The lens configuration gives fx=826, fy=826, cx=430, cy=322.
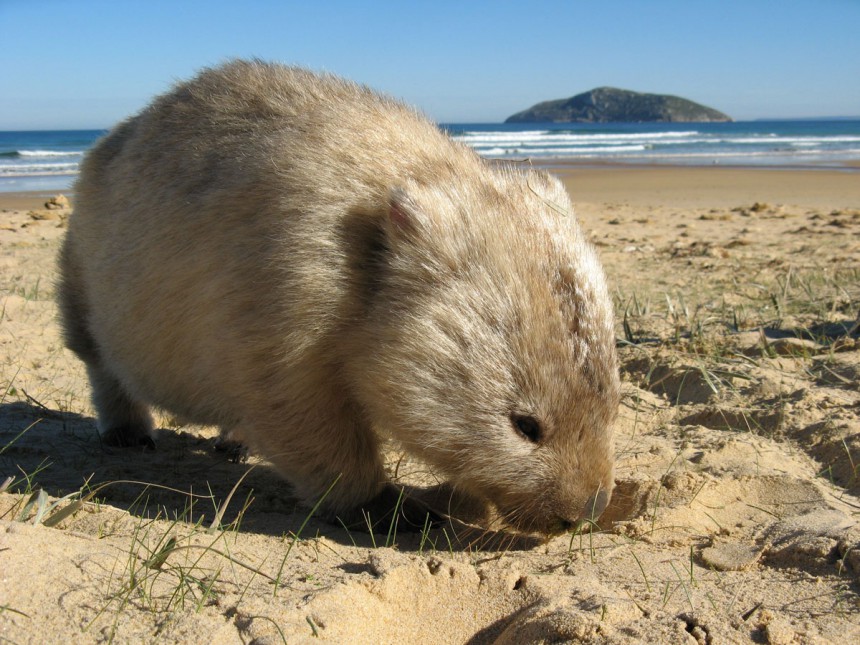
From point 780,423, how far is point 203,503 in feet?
8.71

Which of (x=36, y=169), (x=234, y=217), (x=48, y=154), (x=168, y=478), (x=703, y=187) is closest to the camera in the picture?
(x=234, y=217)

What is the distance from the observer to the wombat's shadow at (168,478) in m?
3.27

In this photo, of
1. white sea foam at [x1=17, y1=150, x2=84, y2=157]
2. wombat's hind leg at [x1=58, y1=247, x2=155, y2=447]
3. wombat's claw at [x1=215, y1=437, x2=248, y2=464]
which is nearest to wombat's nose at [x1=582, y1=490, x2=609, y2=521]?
wombat's claw at [x1=215, y1=437, x2=248, y2=464]

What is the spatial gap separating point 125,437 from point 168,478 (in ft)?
2.41

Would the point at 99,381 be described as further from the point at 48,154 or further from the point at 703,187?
the point at 48,154

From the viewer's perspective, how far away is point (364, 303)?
3158 mm

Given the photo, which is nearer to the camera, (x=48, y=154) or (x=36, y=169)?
(x=36, y=169)

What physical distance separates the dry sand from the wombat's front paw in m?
0.08

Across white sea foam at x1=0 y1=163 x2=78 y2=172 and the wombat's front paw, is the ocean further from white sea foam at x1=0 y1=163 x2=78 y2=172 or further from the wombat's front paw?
the wombat's front paw

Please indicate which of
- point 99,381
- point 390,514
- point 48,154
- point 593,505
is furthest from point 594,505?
point 48,154

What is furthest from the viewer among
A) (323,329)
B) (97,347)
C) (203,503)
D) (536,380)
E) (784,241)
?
(784,241)

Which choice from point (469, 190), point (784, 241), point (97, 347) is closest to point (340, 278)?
point (469, 190)

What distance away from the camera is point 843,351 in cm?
477

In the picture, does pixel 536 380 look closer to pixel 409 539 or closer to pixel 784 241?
pixel 409 539
